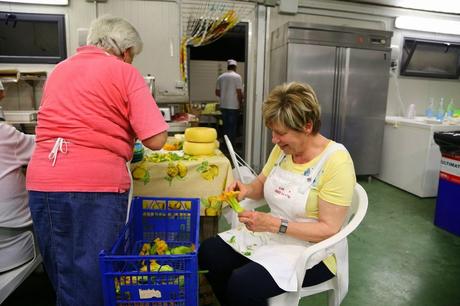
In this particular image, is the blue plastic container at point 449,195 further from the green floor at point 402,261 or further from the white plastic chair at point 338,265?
the white plastic chair at point 338,265

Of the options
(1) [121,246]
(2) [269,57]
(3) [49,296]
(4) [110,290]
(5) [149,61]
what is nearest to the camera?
(4) [110,290]

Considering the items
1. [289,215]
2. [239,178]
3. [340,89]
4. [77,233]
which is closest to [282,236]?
[289,215]

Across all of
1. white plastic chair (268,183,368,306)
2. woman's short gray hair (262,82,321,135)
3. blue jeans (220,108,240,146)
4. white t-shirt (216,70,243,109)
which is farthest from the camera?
blue jeans (220,108,240,146)

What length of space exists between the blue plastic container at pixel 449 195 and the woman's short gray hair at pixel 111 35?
2670 mm

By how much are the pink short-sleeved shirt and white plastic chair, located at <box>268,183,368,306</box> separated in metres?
0.71

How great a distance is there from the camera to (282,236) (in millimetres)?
1318

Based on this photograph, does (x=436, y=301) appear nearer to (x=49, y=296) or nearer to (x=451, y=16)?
(x=49, y=296)

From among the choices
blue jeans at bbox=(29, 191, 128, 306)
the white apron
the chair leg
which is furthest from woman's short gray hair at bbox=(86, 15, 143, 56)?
the chair leg

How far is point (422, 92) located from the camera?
4.91 meters

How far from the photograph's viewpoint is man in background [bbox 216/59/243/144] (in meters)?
5.20

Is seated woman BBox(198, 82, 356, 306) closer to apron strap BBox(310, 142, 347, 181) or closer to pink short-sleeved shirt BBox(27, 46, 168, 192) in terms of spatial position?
apron strap BBox(310, 142, 347, 181)

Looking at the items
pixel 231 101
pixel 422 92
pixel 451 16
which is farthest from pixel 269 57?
pixel 451 16

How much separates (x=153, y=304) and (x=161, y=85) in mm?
3137

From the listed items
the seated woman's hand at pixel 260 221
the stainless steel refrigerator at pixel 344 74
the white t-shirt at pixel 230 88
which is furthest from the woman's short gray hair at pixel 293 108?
the white t-shirt at pixel 230 88
